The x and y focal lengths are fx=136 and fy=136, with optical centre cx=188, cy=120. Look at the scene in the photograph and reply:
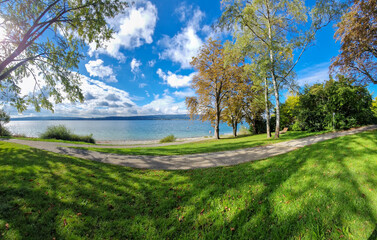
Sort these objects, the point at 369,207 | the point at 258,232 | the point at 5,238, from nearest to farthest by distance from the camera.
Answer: the point at 5,238
the point at 258,232
the point at 369,207

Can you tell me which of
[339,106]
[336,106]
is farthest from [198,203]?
[336,106]

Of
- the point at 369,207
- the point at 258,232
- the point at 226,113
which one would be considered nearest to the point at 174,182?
the point at 258,232

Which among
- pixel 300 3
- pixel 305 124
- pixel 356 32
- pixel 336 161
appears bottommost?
pixel 336 161

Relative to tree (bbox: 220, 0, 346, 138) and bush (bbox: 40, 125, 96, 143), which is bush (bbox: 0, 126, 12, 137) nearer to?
bush (bbox: 40, 125, 96, 143)

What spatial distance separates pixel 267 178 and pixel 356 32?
11.1 m

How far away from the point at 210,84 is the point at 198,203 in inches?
705

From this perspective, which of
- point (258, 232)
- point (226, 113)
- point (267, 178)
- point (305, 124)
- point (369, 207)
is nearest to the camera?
point (258, 232)

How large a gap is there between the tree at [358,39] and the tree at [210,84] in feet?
33.9

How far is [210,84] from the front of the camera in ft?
63.8

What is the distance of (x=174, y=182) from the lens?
4.41m

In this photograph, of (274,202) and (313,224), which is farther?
(274,202)

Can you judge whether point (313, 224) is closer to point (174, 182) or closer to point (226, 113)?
point (174, 182)

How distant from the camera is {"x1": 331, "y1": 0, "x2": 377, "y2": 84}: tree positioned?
26.0 ft

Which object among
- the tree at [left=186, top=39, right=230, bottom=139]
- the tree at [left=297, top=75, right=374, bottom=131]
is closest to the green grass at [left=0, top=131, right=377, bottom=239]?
the tree at [left=297, top=75, right=374, bottom=131]
